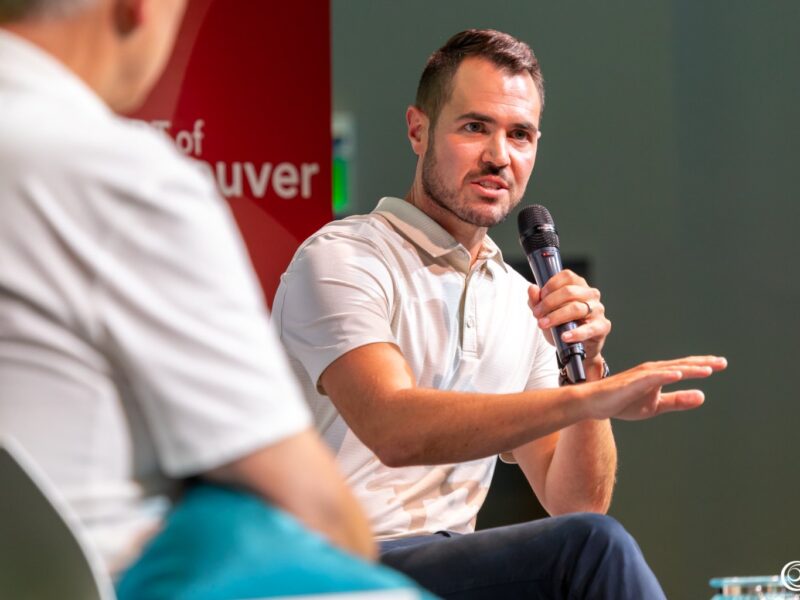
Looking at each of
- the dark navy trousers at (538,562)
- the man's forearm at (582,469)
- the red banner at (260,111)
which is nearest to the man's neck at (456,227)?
the man's forearm at (582,469)

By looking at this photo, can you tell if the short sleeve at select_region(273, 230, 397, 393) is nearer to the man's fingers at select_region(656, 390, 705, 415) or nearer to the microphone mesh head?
the microphone mesh head

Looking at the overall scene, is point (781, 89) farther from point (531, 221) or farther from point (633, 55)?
point (531, 221)

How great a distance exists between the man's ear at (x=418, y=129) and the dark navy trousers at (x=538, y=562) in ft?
2.69

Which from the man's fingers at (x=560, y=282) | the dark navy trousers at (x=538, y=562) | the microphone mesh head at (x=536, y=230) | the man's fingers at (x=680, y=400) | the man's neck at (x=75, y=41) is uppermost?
the man's neck at (x=75, y=41)

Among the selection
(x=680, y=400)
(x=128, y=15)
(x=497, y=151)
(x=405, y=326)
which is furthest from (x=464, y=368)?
(x=128, y=15)

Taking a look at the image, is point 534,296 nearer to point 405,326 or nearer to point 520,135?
point 405,326

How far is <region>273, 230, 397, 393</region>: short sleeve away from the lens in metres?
1.81

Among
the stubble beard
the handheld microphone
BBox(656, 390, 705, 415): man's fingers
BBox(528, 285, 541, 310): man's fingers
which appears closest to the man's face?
the stubble beard

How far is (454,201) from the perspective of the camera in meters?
2.10

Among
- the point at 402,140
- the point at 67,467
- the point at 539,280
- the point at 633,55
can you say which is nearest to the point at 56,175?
the point at 67,467

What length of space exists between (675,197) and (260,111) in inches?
84.8

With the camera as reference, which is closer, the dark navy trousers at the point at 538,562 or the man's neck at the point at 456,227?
the dark navy trousers at the point at 538,562

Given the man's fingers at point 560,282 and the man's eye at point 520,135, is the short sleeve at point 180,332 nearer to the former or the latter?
the man's fingers at point 560,282

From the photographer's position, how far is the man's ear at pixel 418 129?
2246 millimetres
